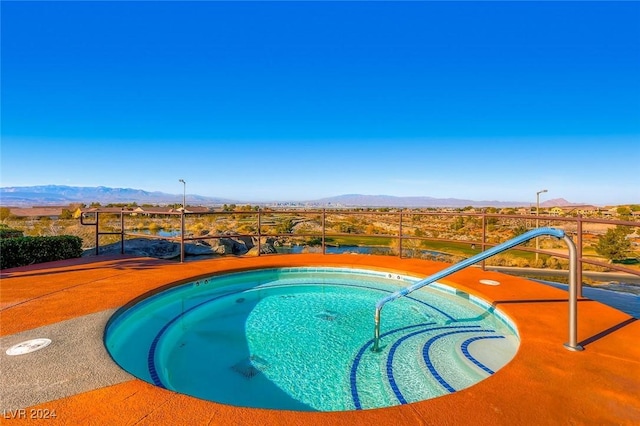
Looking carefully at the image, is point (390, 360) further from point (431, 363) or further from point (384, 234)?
point (384, 234)

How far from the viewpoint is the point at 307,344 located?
9.92 ft

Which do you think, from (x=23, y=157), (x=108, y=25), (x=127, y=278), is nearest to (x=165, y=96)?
(x=108, y=25)

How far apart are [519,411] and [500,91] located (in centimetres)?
1842

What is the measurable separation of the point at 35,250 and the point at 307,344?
18.2ft

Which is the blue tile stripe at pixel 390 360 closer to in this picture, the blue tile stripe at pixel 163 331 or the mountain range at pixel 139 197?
the blue tile stripe at pixel 163 331

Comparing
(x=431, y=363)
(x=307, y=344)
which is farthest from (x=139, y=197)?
(x=431, y=363)

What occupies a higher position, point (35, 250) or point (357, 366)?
point (35, 250)

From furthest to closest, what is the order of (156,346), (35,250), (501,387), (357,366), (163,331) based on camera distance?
(35,250)
(163,331)
(156,346)
(357,366)
(501,387)

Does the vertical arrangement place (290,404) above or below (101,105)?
below

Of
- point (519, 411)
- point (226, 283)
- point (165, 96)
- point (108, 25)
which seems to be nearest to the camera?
point (519, 411)

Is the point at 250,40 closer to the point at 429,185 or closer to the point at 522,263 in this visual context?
the point at 522,263

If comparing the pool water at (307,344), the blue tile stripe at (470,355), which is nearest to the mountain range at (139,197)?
the pool water at (307,344)

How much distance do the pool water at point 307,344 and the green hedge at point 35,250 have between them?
3.45 meters

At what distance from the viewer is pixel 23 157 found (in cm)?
3716
